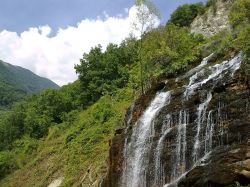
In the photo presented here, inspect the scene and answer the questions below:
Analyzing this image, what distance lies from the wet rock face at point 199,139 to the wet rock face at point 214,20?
916 inches

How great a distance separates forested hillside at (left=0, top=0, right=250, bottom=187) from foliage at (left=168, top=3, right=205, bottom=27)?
0.44 ft

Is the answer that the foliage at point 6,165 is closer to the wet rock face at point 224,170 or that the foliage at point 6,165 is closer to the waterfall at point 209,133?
the waterfall at point 209,133

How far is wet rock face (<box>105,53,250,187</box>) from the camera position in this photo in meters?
19.6

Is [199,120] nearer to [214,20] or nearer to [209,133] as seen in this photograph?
[209,133]

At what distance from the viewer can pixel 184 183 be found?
20344 mm

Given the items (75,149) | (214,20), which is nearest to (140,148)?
(75,149)

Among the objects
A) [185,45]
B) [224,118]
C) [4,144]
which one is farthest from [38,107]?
[224,118]

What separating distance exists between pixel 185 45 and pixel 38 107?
85.3 ft

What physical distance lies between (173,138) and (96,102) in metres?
28.0

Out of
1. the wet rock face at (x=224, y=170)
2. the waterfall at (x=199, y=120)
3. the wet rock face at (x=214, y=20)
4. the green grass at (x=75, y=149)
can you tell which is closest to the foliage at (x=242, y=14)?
the waterfall at (x=199, y=120)

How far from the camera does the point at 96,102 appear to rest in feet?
Answer: 168

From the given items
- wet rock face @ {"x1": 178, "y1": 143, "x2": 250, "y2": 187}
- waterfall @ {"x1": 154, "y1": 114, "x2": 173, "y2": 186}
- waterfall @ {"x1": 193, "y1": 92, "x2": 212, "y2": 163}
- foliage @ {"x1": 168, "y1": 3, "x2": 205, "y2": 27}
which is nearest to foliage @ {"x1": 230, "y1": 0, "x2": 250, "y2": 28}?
waterfall @ {"x1": 193, "y1": 92, "x2": 212, "y2": 163}

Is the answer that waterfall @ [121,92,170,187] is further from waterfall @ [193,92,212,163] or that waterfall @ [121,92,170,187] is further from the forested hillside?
Answer: waterfall @ [193,92,212,163]

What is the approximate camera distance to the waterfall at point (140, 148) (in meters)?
25.2
